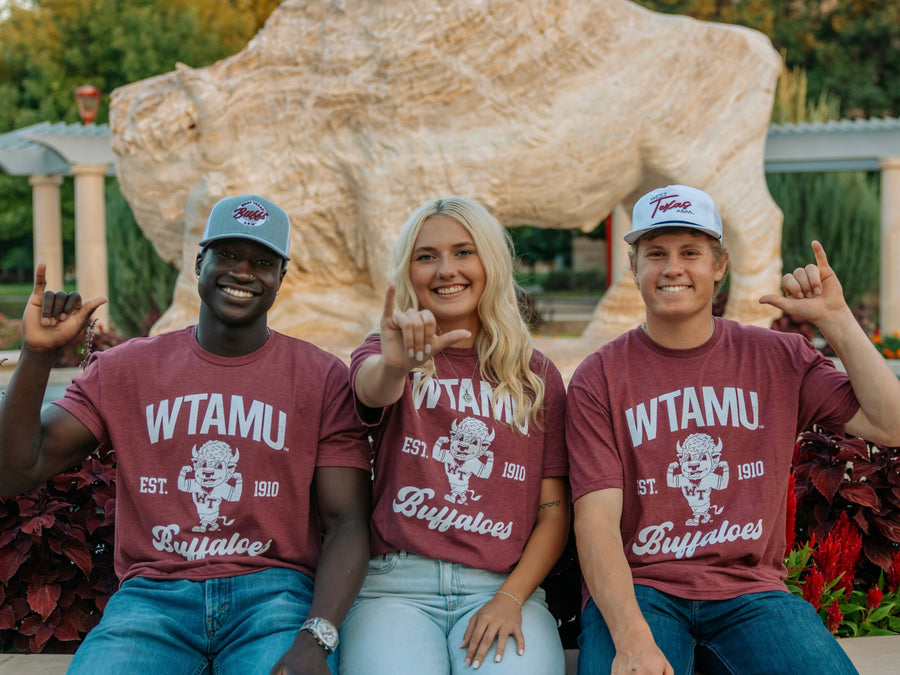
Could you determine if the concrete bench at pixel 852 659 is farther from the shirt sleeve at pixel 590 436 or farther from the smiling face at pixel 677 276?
the smiling face at pixel 677 276

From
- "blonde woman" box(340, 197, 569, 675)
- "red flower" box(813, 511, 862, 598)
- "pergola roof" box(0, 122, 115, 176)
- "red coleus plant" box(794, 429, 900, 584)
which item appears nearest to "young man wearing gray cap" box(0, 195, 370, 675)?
"blonde woman" box(340, 197, 569, 675)

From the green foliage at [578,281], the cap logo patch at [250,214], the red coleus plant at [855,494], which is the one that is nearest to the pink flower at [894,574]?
the red coleus plant at [855,494]

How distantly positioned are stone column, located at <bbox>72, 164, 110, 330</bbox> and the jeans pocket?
9.10 m

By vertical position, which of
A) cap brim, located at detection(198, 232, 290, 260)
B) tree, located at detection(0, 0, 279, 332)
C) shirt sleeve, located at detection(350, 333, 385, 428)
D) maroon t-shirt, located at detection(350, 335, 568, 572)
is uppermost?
tree, located at detection(0, 0, 279, 332)

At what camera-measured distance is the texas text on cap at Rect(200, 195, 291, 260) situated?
96.4 inches

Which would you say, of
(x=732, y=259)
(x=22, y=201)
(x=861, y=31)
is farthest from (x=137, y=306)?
(x=861, y=31)

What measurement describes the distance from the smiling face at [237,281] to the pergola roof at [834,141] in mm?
9333

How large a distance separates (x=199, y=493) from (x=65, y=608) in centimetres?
100

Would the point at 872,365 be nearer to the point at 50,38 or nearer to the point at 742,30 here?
the point at 742,30

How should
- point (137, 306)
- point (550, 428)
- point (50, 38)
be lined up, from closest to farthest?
point (550, 428) → point (137, 306) → point (50, 38)

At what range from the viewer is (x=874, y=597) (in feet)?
10.1

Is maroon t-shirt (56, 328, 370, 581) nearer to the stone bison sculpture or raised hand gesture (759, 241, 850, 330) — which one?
raised hand gesture (759, 241, 850, 330)

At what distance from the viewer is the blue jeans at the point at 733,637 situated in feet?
7.24

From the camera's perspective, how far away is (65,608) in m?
3.02
